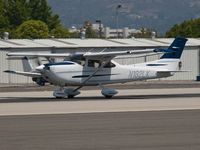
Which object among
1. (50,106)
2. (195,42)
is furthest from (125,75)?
(195,42)

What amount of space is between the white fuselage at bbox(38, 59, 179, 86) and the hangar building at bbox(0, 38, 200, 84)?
21299 millimetres

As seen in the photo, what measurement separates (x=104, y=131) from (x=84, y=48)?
1674 inches

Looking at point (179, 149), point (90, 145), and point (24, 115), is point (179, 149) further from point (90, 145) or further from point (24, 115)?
point (24, 115)

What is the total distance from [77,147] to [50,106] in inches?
507

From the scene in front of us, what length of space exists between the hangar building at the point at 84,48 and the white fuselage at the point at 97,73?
69.9ft

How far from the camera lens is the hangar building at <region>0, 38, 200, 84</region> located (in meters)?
57.3

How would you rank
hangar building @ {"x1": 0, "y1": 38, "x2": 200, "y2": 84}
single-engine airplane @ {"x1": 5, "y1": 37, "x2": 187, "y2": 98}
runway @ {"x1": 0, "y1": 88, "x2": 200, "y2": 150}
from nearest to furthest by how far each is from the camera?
runway @ {"x1": 0, "y1": 88, "x2": 200, "y2": 150} → single-engine airplane @ {"x1": 5, "y1": 37, "x2": 187, "y2": 98} → hangar building @ {"x1": 0, "y1": 38, "x2": 200, "y2": 84}

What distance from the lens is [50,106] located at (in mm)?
28594

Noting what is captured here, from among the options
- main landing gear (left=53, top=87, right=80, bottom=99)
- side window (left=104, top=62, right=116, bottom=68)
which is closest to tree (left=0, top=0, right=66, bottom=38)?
Result: side window (left=104, top=62, right=116, bottom=68)

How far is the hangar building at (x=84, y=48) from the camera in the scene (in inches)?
2258

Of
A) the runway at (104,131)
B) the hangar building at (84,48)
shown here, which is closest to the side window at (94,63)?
the runway at (104,131)

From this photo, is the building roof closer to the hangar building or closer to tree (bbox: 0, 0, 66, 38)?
the hangar building

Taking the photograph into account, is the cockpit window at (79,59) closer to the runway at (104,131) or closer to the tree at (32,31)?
the runway at (104,131)

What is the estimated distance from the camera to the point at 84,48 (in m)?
61.1
